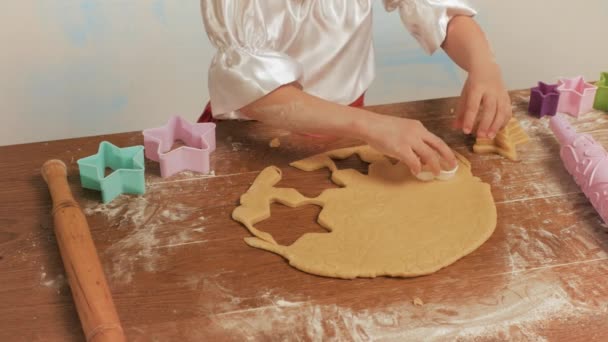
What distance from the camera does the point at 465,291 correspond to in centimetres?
86

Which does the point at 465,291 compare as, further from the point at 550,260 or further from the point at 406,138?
the point at 406,138

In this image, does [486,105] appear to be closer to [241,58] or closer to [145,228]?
[241,58]

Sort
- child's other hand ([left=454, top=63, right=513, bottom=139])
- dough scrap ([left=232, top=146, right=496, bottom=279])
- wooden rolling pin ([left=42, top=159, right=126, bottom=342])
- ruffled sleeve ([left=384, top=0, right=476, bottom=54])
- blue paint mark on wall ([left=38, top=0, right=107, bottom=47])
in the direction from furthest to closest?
blue paint mark on wall ([left=38, top=0, right=107, bottom=47])
ruffled sleeve ([left=384, top=0, right=476, bottom=54])
child's other hand ([left=454, top=63, right=513, bottom=139])
dough scrap ([left=232, top=146, right=496, bottom=279])
wooden rolling pin ([left=42, top=159, right=126, bottom=342])

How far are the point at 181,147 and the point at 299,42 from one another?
10.5 inches

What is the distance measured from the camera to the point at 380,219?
0.97 meters

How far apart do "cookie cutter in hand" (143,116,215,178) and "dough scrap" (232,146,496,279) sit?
10cm

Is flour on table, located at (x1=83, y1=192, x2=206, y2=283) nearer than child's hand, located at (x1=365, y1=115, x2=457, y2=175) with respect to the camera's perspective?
Yes

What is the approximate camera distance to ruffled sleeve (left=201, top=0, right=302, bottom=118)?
1.01 meters

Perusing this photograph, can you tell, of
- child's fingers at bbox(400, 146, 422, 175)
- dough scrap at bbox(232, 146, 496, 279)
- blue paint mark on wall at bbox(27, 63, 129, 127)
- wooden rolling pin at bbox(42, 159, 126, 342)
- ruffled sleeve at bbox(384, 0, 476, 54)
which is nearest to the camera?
wooden rolling pin at bbox(42, 159, 126, 342)

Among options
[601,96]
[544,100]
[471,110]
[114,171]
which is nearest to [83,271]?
[114,171]

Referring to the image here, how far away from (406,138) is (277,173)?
20cm

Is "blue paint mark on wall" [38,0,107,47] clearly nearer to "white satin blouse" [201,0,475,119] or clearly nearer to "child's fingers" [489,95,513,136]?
"white satin blouse" [201,0,475,119]

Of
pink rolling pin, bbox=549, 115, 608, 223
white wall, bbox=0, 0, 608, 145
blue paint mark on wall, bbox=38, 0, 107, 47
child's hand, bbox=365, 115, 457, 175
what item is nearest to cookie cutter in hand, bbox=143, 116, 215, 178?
child's hand, bbox=365, 115, 457, 175

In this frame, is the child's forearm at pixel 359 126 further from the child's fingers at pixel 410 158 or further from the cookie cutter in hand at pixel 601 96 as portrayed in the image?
the cookie cutter in hand at pixel 601 96
